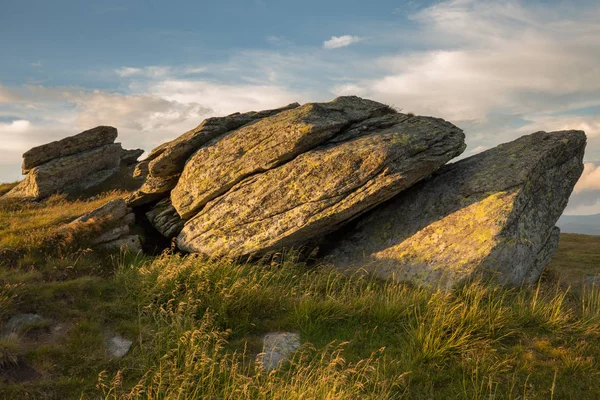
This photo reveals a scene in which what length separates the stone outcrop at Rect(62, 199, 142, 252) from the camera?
630 inches

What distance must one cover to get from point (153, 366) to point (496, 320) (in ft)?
27.6

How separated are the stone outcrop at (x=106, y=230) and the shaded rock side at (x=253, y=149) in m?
2.06

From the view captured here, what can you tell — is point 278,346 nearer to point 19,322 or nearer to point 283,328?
point 283,328

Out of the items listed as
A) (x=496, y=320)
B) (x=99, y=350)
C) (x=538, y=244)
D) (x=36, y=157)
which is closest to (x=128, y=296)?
(x=99, y=350)

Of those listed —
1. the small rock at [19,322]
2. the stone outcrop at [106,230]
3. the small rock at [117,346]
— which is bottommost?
the small rock at [117,346]

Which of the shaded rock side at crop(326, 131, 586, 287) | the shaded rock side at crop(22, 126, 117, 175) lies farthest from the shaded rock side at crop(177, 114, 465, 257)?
the shaded rock side at crop(22, 126, 117, 175)

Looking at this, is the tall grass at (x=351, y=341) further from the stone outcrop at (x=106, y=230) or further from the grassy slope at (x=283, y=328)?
the stone outcrop at (x=106, y=230)

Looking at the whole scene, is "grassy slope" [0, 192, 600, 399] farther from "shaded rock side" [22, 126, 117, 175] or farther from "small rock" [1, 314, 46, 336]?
"shaded rock side" [22, 126, 117, 175]

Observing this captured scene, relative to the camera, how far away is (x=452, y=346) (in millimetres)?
9984

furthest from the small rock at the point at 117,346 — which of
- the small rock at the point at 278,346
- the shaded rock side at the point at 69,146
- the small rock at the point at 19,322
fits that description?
the shaded rock side at the point at 69,146

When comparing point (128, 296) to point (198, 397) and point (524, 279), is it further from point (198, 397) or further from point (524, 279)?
point (524, 279)

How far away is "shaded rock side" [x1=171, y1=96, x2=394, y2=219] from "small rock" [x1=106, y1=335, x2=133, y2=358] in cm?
708

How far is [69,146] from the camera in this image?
27.1 m

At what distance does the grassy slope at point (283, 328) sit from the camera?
8625mm
